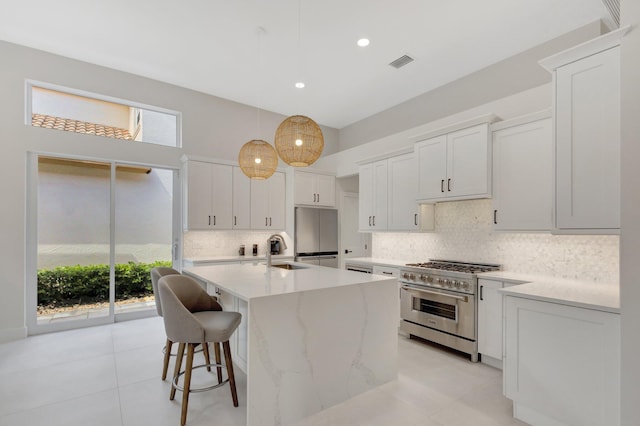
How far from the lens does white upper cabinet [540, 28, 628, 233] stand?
2.10m

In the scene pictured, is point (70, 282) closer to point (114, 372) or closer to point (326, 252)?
point (114, 372)

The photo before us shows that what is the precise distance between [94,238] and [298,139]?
3.77m

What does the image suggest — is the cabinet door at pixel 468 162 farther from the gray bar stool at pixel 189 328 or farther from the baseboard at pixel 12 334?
the baseboard at pixel 12 334

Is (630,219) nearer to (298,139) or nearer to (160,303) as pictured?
(298,139)

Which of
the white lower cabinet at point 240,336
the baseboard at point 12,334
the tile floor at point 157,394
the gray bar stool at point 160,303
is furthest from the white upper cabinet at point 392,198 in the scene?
the baseboard at point 12,334

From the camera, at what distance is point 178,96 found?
204 inches

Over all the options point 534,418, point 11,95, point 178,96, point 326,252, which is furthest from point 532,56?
point 11,95

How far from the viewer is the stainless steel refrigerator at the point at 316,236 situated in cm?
577

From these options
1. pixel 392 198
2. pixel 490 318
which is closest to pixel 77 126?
pixel 392 198

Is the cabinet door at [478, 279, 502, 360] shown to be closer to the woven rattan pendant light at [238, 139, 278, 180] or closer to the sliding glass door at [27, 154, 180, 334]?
→ the woven rattan pendant light at [238, 139, 278, 180]

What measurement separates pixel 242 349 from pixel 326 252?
11.8 feet

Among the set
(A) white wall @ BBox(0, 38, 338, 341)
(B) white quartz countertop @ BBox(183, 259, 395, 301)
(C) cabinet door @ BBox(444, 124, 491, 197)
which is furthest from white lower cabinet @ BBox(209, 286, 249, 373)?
(A) white wall @ BBox(0, 38, 338, 341)

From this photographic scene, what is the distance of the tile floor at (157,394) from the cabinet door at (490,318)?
0.66 feet

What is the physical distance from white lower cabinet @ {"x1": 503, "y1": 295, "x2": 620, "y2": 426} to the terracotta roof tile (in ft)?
17.7
